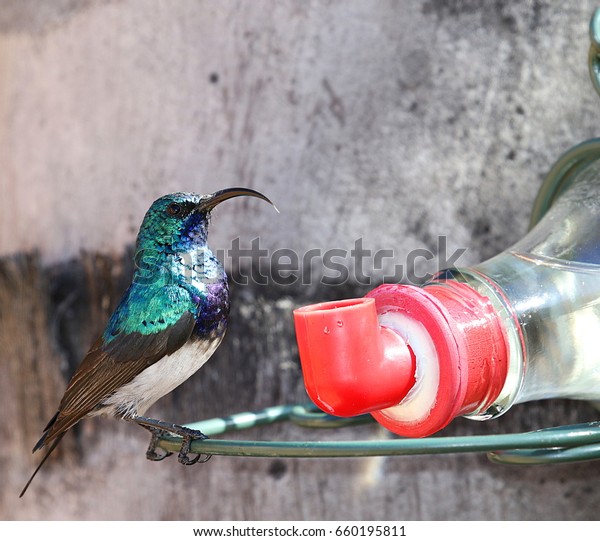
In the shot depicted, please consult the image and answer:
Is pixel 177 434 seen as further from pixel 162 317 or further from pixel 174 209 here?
pixel 174 209

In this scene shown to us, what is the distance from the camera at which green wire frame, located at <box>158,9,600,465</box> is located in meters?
0.80

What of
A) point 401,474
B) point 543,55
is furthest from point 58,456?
point 543,55

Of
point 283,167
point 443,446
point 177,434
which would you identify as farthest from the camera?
point 283,167

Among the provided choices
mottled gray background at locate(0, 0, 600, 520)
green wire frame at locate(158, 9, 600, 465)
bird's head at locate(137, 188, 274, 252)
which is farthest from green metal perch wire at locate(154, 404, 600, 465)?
mottled gray background at locate(0, 0, 600, 520)

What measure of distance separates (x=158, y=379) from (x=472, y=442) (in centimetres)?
43

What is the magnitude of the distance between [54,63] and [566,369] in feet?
3.28

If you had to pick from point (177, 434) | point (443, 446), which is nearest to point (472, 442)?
point (443, 446)

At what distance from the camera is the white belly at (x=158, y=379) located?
1038 millimetres

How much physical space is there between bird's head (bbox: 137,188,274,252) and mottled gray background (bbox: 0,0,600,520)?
35cm

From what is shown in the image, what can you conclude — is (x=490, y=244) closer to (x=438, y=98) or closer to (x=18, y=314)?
(x=438, y=98)

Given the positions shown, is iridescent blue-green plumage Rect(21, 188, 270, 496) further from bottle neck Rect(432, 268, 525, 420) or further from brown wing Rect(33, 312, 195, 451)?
bottle neck Rect(432, 268, 525, 420)

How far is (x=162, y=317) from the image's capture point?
1.04 metres

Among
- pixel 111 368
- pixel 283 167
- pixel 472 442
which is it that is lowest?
pixel 472 442

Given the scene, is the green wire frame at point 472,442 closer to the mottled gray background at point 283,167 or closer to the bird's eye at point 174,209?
the mottled gray background at point 283,167
